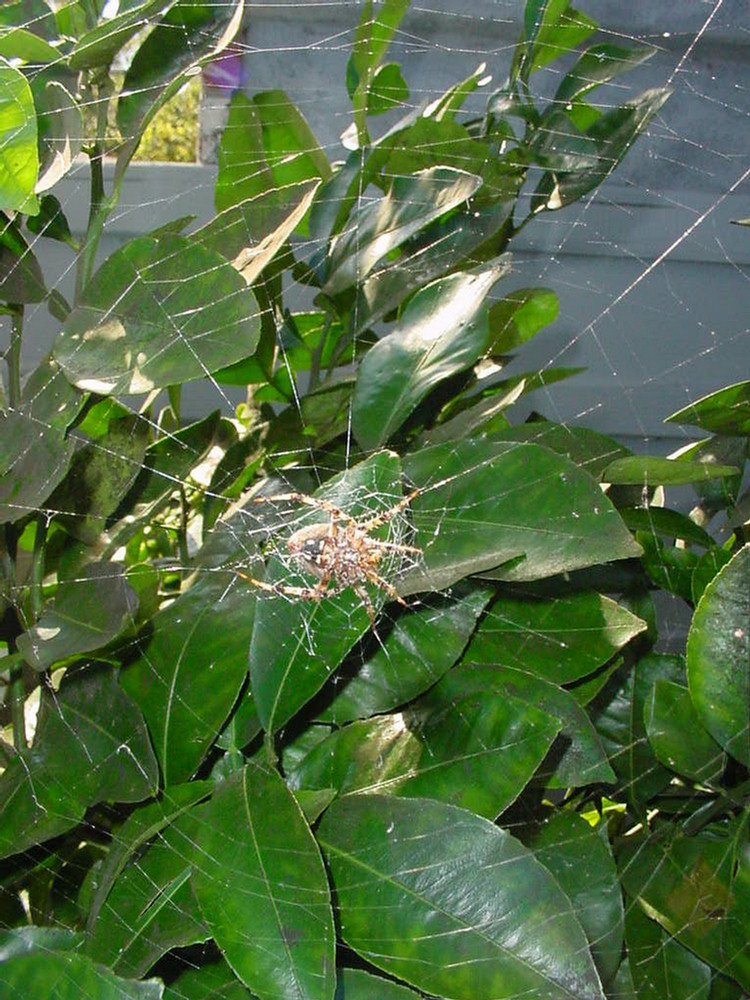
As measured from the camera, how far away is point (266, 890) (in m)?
0.32

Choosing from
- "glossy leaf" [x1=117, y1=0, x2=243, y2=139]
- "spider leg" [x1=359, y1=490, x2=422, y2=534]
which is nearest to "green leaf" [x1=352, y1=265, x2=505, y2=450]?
"spider leg" [x1=359, y1=490, x2=422, y2=534]

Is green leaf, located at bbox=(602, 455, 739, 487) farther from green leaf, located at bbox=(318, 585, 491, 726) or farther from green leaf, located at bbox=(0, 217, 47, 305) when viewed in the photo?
green leaf, located at bbox=(0, 217, 47, 305)

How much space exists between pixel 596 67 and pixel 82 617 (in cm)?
40

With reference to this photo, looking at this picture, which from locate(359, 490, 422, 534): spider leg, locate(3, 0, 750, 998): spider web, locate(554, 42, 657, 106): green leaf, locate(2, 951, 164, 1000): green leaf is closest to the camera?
locate(2, 951, 164, 1000): green leaf

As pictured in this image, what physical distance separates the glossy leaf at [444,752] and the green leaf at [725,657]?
2.5 inches

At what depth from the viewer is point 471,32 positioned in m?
0.91

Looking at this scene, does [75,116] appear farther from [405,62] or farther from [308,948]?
[405,62]

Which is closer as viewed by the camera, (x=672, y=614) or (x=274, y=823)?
(x=274, y=823)

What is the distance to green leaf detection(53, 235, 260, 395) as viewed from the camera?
0.35 metres

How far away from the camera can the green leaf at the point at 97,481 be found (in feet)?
1.36

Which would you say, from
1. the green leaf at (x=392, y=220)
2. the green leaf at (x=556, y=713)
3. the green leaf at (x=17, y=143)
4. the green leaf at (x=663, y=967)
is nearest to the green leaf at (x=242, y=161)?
the green leaf at (x=392, y=220)

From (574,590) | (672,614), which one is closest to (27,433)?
(574,590)

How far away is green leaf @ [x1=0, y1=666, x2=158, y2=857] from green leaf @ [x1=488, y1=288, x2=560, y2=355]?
0.93 feet

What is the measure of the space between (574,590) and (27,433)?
9.3 inches
